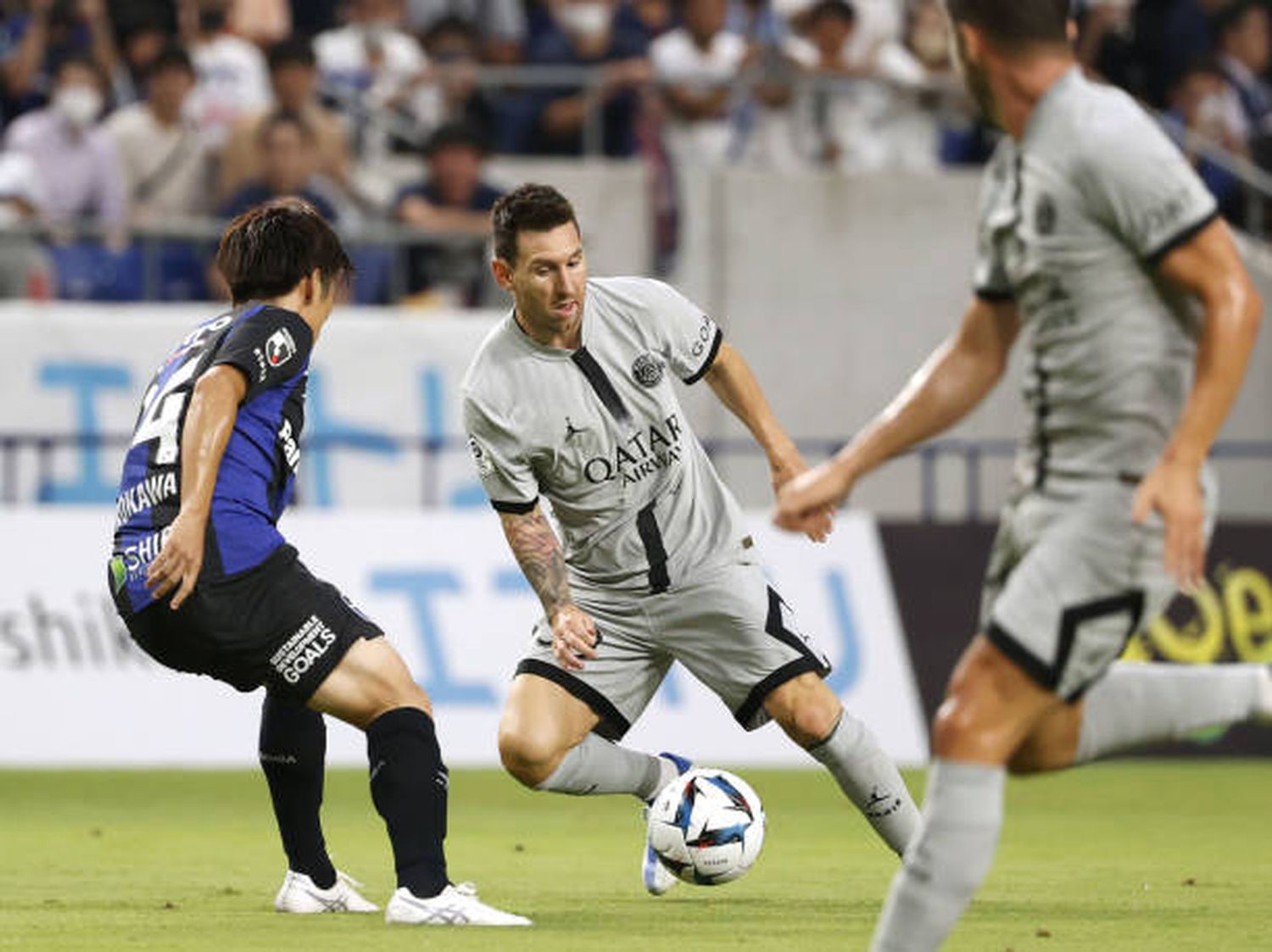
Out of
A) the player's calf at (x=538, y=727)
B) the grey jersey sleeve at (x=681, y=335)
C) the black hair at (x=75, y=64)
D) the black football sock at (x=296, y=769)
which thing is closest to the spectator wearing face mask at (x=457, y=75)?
the black hair at (x=75, y=64)

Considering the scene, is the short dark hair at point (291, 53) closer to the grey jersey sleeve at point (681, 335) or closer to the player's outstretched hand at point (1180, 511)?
the grey jersey sleeve at point (681, 335)

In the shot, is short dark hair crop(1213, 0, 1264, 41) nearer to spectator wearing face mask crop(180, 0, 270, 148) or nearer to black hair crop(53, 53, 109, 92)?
spectator wearing face mask crop(180, 0, 270, 148)

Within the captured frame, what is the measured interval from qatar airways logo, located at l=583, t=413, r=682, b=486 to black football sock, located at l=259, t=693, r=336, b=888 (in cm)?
121

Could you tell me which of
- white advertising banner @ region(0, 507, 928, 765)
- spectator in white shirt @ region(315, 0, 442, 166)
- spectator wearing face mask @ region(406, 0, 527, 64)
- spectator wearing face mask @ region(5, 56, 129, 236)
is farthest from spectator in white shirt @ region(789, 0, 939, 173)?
spectator wearing face mask @ region(5, 56, 129, 236)

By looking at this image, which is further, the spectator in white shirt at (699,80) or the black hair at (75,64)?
the spectator in white shirt at (699,80)

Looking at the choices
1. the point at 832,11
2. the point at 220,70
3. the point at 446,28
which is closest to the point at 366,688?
the point at 220,70

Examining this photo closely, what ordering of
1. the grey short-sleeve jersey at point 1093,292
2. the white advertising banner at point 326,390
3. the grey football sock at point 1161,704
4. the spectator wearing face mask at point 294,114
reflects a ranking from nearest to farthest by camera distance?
the grey short-sleeve jersey at point 1093,292, the grey football sock at point 1161,704, the white advertising banner at point 326,390, the spectator wearing face mask at point 294,114

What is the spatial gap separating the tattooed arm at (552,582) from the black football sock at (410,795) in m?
0.53

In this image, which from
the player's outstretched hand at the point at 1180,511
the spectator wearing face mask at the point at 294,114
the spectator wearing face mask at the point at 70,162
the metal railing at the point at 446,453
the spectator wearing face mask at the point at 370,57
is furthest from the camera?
the spectator wearing face mask at the point at 370,57

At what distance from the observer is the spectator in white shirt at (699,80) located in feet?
63.3

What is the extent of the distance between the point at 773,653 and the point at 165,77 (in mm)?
9668

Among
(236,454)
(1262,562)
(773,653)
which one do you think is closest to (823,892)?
(773,653)

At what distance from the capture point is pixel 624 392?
28.9 ft

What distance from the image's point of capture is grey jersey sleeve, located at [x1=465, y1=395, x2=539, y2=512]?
8703mm
